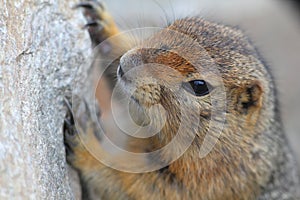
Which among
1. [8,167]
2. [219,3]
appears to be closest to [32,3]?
[8,167]

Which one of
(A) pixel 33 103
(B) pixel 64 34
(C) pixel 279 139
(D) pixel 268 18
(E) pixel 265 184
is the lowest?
(E) pixel 265 184

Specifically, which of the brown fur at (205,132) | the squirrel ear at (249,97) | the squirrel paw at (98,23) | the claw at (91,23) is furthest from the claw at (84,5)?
the squirrel ear at (249,97)

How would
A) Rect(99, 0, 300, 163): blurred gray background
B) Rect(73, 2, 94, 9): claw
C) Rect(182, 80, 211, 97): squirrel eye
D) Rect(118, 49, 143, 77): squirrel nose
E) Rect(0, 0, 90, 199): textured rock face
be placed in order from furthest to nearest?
Rect(99, 0, 300, 163): blurred gray background < Rect(73, 2, 94, 9): claw < Rect(182, 80, 211, 97): squirrel eye < Rect(118, 49, 143, 77): squirrel nose < Rect(0, 0, 90, 199): textured rock face

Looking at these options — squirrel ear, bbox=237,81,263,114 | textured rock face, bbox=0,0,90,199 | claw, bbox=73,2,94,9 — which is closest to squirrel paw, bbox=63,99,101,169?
textured rock face, bbox=0,0,90,199

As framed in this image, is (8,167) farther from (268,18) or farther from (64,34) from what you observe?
(268,18)

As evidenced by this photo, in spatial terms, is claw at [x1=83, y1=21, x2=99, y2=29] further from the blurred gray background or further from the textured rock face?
the blurred gray background
